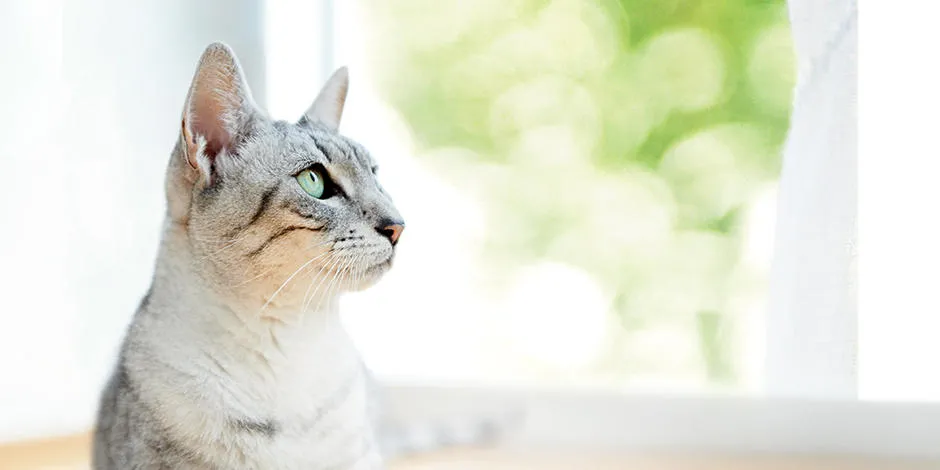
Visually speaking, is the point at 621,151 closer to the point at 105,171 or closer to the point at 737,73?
the point at 737,73

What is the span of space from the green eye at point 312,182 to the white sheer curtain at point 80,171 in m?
0.76

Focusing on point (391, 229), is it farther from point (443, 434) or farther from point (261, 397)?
point (443, 434)

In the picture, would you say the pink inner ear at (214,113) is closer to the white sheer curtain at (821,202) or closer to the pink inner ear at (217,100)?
the pink inner ear at (217,100)

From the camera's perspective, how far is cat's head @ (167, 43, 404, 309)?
0.96 metres

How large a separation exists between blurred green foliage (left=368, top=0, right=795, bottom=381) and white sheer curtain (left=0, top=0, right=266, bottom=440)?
44 cm

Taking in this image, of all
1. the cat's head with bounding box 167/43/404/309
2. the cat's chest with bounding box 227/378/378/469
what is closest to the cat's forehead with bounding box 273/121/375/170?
the cat's head with bounding box 167/43/404/309

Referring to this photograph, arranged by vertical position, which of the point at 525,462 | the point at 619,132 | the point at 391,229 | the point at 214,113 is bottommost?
the point at 525,462

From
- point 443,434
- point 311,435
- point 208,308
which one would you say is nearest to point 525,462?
point 443,434

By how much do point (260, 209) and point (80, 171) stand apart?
0.78m

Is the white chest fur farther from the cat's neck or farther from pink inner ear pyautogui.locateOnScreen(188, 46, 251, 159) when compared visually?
pink inner ear pyautogui.locateOnScreen(188, 46, 251, 159)

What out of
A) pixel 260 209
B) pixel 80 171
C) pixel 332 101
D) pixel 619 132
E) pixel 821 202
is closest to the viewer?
pixel 260 209

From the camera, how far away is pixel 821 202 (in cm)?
140

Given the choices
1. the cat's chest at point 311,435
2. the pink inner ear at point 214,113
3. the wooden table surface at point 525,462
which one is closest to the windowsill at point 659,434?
the wooden table surface at point 525,462

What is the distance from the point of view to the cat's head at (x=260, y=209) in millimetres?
957
